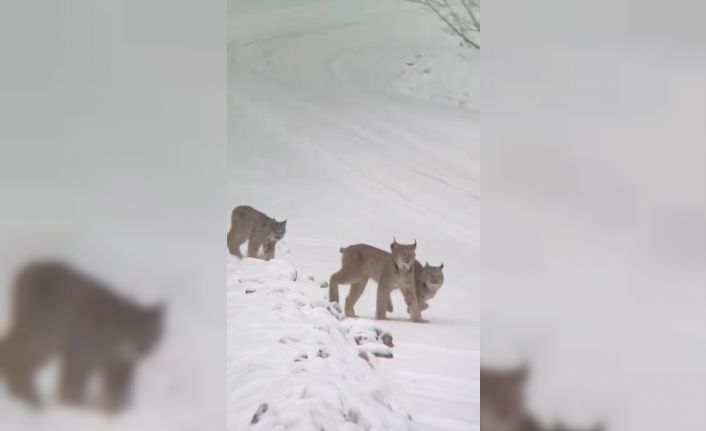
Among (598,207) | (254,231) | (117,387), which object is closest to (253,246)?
(254,231)

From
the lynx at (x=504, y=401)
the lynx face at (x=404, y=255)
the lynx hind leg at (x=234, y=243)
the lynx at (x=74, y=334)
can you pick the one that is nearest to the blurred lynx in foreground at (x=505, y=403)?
the lynx at (x=504, y=401)

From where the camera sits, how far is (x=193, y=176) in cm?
237

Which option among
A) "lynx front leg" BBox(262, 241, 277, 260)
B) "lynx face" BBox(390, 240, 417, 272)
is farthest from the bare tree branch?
"lynx front leg" BBox(262, 241, 277, 260)

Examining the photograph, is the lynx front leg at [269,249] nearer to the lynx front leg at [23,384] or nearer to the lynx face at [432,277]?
the lynx face at [432,277]

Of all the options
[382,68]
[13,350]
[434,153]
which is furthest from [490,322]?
[13,350]

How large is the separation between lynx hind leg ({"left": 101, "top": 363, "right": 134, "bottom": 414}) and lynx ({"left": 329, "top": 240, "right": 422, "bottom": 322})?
28.9 inches

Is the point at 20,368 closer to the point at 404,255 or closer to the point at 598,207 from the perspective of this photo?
the point at 404,255

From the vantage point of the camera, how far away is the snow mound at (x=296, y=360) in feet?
7.06

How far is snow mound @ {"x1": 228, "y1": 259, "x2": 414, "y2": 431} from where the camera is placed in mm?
2150

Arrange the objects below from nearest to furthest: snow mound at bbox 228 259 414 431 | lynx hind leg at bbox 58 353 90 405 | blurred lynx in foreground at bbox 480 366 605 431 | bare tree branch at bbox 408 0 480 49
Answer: blurred lynx in foreground at bbox 480 366 605 431 < bare tree branch at bbox 408 0 480 49 < snow mound at bbox 228 259 414 431 < lynx hind leg at bbox 58 353 90 405

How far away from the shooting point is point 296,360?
2.25m

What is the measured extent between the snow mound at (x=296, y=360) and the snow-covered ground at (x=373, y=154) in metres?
0.02

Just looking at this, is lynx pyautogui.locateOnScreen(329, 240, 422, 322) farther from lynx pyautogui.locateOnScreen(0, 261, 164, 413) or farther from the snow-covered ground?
lynx pyautogui.locateOnScreen(0, 261, 164, 413)

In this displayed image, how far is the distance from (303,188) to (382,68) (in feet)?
1.40
